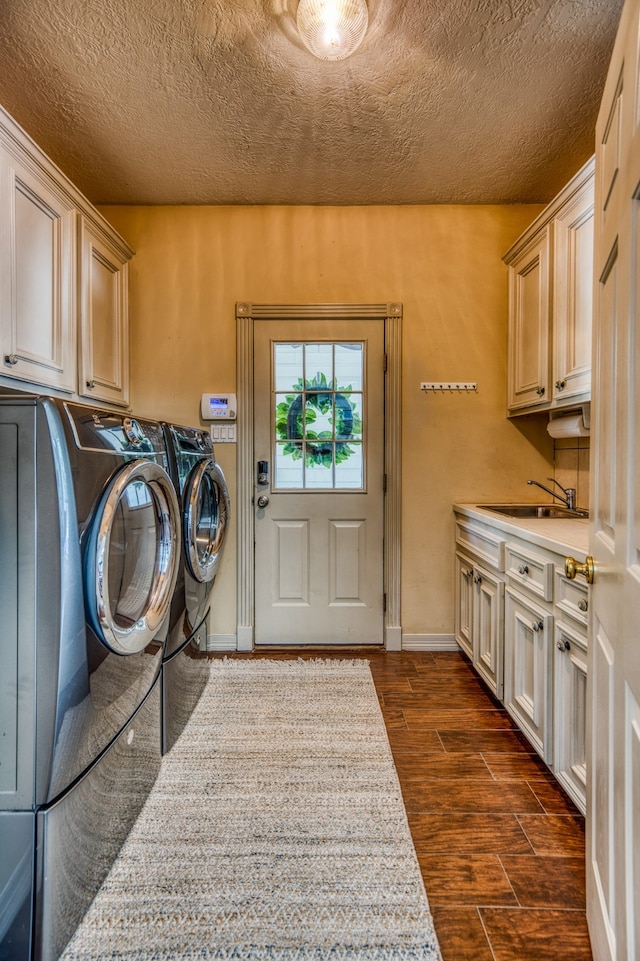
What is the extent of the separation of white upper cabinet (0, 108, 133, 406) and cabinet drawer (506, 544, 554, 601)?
195cm

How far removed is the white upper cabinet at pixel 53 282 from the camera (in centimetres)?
158

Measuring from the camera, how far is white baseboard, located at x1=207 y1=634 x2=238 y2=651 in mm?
2697

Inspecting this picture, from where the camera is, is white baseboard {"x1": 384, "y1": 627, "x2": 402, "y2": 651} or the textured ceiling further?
white baseboard {"x1": 384, "y1": 627, "x2": 402, "y2": 651}

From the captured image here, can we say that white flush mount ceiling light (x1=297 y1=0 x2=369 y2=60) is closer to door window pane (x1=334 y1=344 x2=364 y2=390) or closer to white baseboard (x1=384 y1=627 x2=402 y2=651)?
door window pane (x1=334 y1=344 x2=364 y2=390)

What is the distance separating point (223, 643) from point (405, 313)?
2.16 meters

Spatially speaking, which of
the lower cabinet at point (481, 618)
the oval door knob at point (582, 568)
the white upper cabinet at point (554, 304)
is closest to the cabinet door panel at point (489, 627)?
the lower cabinet at point (481, 618)

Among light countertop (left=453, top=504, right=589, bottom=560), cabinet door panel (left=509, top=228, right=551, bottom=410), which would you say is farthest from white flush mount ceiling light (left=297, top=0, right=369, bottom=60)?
light countertop (left=453, top=504, right=589, bottom=560)

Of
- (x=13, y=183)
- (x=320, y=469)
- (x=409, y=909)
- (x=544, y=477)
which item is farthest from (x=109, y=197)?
(x=409, y=909)

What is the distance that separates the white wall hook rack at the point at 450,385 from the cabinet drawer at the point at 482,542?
76 cm

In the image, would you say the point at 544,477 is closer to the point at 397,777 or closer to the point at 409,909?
the point at 397,777

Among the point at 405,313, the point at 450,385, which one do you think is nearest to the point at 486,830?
the point at 450,385

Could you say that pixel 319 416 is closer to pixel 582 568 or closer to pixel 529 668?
pixel 529 668

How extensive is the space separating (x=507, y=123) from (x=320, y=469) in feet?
5.92

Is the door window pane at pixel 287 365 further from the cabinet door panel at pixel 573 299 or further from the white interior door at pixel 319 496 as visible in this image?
the cabinet door panel at pixel 573 299
